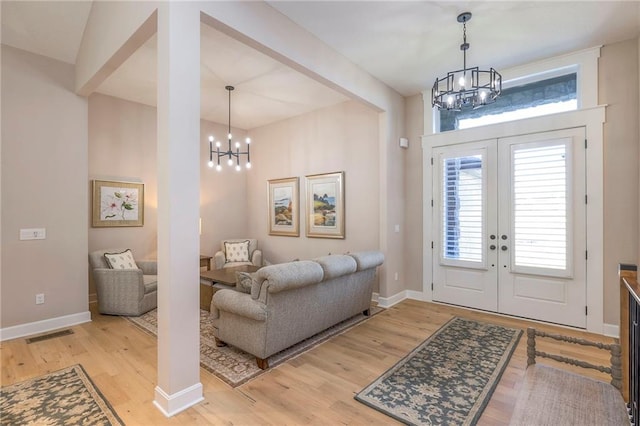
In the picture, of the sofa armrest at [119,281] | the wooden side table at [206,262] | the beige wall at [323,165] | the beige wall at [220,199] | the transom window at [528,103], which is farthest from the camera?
the beige wall at [220,199]

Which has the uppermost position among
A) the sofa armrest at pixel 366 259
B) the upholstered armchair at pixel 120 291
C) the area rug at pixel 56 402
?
the sofa armrest at pixel 366 259

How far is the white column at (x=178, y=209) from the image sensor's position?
2184 mm

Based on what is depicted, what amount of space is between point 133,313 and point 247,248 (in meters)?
2.35

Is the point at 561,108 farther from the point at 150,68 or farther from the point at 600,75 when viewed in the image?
the point at 150,68

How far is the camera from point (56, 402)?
91.6 inches

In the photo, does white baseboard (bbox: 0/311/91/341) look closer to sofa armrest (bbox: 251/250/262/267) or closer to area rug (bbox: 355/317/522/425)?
sofa armrest (bbox: 251/250/262/267)

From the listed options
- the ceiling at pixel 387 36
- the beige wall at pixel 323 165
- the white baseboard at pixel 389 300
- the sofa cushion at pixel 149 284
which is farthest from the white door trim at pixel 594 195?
the sofa cushion at pixel 149 284

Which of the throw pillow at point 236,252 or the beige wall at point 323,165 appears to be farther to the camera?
the throw pillow at point 236,252

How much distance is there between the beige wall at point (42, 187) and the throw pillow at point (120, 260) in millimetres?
355

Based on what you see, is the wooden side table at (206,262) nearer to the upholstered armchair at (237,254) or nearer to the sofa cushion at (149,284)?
the upholstered armchair at (237,254)

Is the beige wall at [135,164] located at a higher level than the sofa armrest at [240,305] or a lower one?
higher

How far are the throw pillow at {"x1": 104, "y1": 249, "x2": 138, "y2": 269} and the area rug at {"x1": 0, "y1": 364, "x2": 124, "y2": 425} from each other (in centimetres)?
194

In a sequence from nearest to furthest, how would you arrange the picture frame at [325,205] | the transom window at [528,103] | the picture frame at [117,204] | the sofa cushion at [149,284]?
1. the transom window at [528,103]
2. the sofa cushion at [149,284]
3. the picture frame at [117,204]
4. the picture frame at [325,205]

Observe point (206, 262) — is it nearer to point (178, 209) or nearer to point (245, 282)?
point (245, 282)
